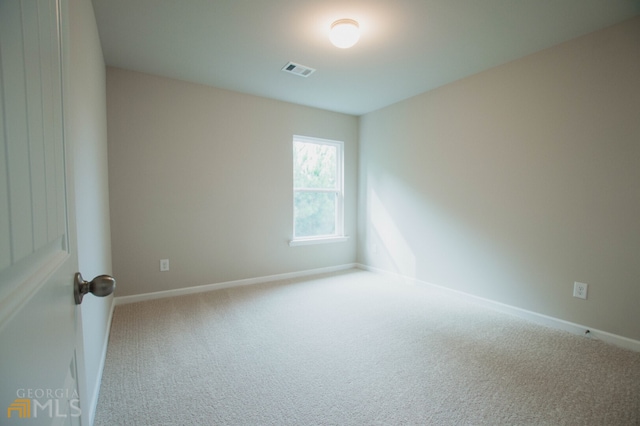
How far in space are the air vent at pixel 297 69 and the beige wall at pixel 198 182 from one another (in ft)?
2.86

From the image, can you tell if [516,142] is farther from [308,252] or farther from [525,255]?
[308,252]

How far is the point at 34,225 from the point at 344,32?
232 cm

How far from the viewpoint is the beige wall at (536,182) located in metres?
2.20

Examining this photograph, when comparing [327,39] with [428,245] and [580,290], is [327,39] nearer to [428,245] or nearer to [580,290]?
[428,245]

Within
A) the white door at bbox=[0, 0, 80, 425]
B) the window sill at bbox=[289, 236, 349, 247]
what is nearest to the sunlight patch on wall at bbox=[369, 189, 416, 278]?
the window sill at bbox=[289, 236, 349, 247]

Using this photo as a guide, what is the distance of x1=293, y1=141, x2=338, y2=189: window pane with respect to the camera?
4.13 meters

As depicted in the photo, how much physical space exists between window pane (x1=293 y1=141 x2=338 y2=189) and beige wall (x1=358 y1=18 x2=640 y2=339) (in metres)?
1.06

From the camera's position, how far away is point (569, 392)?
5.49ft

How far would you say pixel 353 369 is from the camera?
1894 millimetres

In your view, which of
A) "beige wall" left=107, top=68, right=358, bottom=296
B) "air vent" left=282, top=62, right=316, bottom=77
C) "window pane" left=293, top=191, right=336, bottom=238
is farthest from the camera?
"window pane" left=293, top=191, right=336, bottom=238

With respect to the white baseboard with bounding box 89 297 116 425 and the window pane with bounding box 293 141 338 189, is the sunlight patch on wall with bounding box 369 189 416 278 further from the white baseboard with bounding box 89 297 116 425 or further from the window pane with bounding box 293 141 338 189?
the white baseboard with bounding box 89 297 116 425

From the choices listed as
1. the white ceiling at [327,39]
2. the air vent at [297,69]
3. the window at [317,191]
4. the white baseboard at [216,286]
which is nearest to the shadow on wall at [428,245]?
the window at [317,191]

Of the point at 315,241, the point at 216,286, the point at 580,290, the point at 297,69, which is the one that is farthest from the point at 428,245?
the point at 216,286

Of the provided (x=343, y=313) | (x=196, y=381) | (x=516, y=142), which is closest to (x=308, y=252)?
(x=343, y=313)
